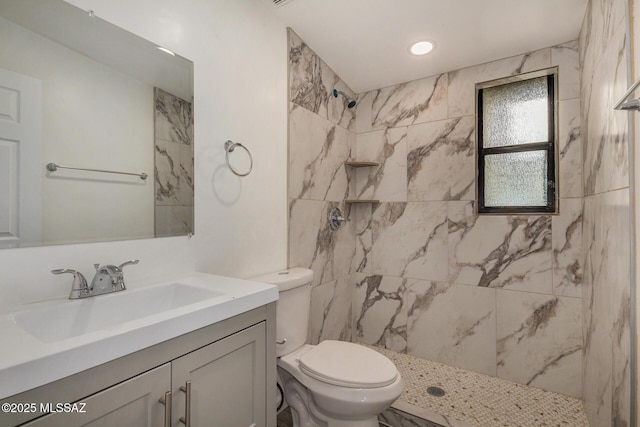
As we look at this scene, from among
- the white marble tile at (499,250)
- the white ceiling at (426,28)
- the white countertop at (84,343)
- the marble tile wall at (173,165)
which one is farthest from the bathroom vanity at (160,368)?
the white marble tile at (499,250)

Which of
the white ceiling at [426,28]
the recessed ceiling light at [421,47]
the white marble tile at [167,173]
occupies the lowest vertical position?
the white marble tile at [167,173]

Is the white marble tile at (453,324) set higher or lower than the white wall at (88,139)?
lower

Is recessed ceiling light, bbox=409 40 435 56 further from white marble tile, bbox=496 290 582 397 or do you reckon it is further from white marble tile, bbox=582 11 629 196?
white marble tile, bbox=496 290 582 397

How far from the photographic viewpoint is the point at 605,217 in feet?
4.53


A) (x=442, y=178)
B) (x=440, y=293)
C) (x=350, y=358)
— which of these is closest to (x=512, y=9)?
(x=442, y=178)

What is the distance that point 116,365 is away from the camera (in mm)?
680

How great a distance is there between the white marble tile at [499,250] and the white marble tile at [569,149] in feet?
0.78

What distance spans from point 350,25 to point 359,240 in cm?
165

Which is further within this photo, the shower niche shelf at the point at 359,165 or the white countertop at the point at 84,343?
the shower niche shelf at the point at 359,165

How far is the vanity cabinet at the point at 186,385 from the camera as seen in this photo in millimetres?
623

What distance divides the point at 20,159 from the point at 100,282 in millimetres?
427

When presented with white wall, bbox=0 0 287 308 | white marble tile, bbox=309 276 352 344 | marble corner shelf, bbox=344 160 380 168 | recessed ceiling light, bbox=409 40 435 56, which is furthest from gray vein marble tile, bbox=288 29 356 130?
white marble tile, bbox=309 276 352 344

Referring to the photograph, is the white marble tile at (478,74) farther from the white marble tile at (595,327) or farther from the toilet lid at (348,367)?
the toilet lid at (348,367)

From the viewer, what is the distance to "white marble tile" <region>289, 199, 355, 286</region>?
1.97m
